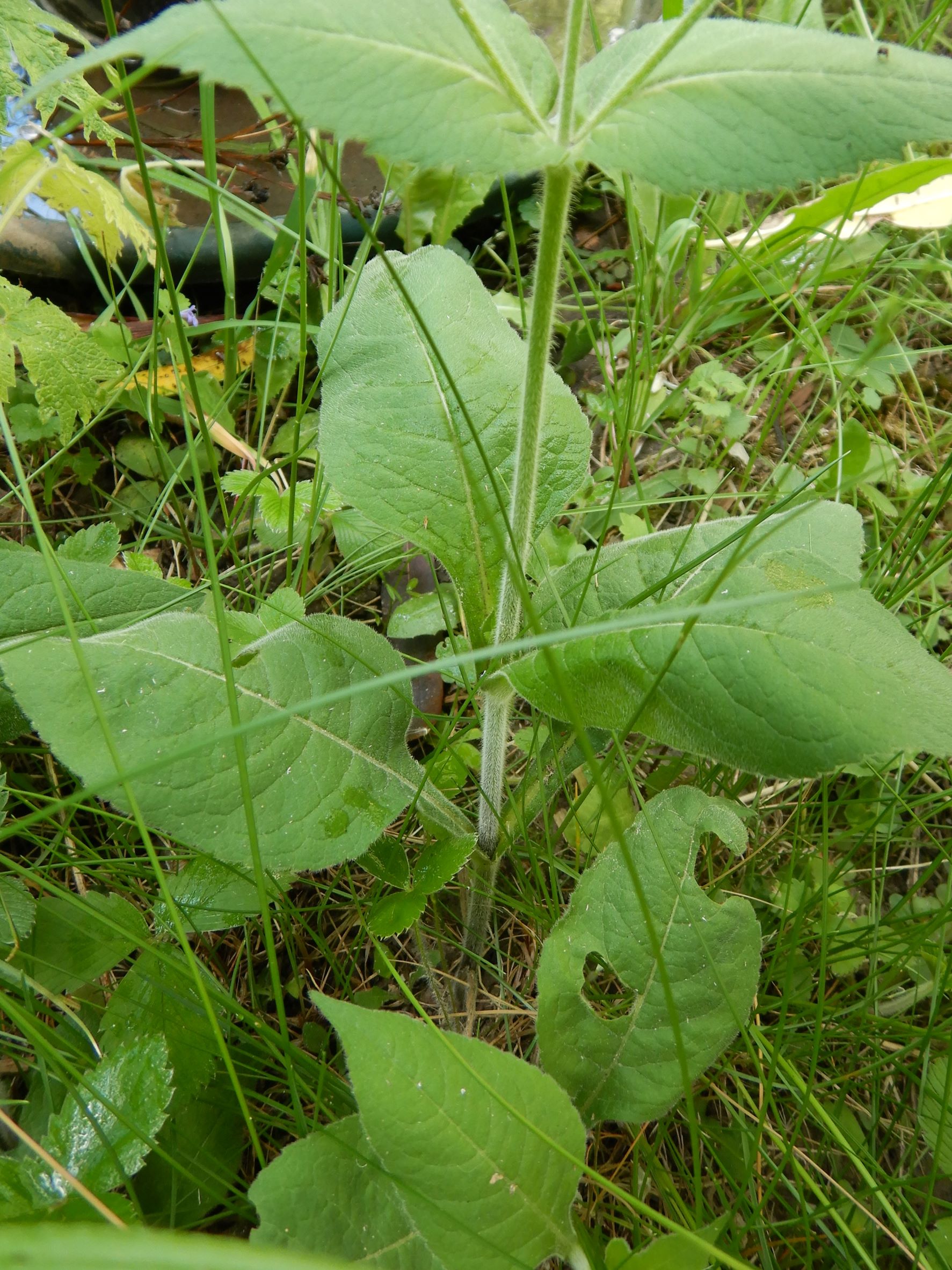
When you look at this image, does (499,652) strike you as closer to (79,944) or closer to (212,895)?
(212,895)

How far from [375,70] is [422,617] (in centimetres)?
103

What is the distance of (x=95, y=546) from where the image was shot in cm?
154

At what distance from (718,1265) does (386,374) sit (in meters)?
1.31

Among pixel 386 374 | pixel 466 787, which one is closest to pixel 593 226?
pixel 386 374

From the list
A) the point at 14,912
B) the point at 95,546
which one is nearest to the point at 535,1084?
the point at 14,912

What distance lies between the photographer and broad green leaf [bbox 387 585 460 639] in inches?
64.3

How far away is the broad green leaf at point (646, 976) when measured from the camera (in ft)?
3.51

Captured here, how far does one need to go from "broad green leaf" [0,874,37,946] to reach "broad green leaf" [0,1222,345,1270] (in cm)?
80

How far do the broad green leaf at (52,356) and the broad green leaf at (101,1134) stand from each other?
1097 mm

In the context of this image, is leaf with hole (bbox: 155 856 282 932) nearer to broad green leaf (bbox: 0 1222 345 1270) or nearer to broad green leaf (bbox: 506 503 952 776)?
broad green leaf (bbox: 506 503 952 776)

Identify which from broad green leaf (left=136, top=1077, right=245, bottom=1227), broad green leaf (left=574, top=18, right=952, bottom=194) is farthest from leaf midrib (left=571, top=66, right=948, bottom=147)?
broad green leaf (left=136, top=1077, right=245, bottom=1227)

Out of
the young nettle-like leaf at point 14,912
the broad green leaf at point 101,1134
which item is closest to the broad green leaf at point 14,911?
the young nettle-like leaf at point 14,912

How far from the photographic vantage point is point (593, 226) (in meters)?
2.56

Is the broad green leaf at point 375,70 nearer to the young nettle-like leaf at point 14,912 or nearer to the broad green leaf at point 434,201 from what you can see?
the young nettle-like leaf at point 14,912
